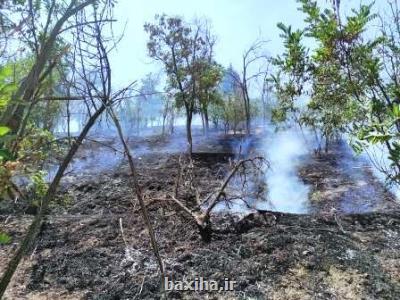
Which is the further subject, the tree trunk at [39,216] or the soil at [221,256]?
the soil at [221,256]

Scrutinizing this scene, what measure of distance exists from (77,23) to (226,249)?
5015mm

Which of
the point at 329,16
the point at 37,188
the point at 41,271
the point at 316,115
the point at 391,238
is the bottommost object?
the point at 41,271

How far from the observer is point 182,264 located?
7.39 m

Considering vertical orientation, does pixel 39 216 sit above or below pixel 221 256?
above

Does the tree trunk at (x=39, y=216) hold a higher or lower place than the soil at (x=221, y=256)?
higher

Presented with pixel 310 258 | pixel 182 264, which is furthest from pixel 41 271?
pixel 310 258

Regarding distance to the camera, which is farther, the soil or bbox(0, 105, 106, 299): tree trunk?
the soil

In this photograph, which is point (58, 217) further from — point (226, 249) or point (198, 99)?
point (198, 99)

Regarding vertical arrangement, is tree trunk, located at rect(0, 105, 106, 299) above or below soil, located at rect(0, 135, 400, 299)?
above

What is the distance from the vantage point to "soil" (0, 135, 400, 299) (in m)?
6.77

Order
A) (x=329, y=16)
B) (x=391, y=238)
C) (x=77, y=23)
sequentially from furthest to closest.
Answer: (x=391, y=238)
(x=329, y=16)
(x=77, y=23)

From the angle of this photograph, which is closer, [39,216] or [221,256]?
[39,216]

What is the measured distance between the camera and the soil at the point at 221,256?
6.77m

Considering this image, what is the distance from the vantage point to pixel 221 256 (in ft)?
24.8
